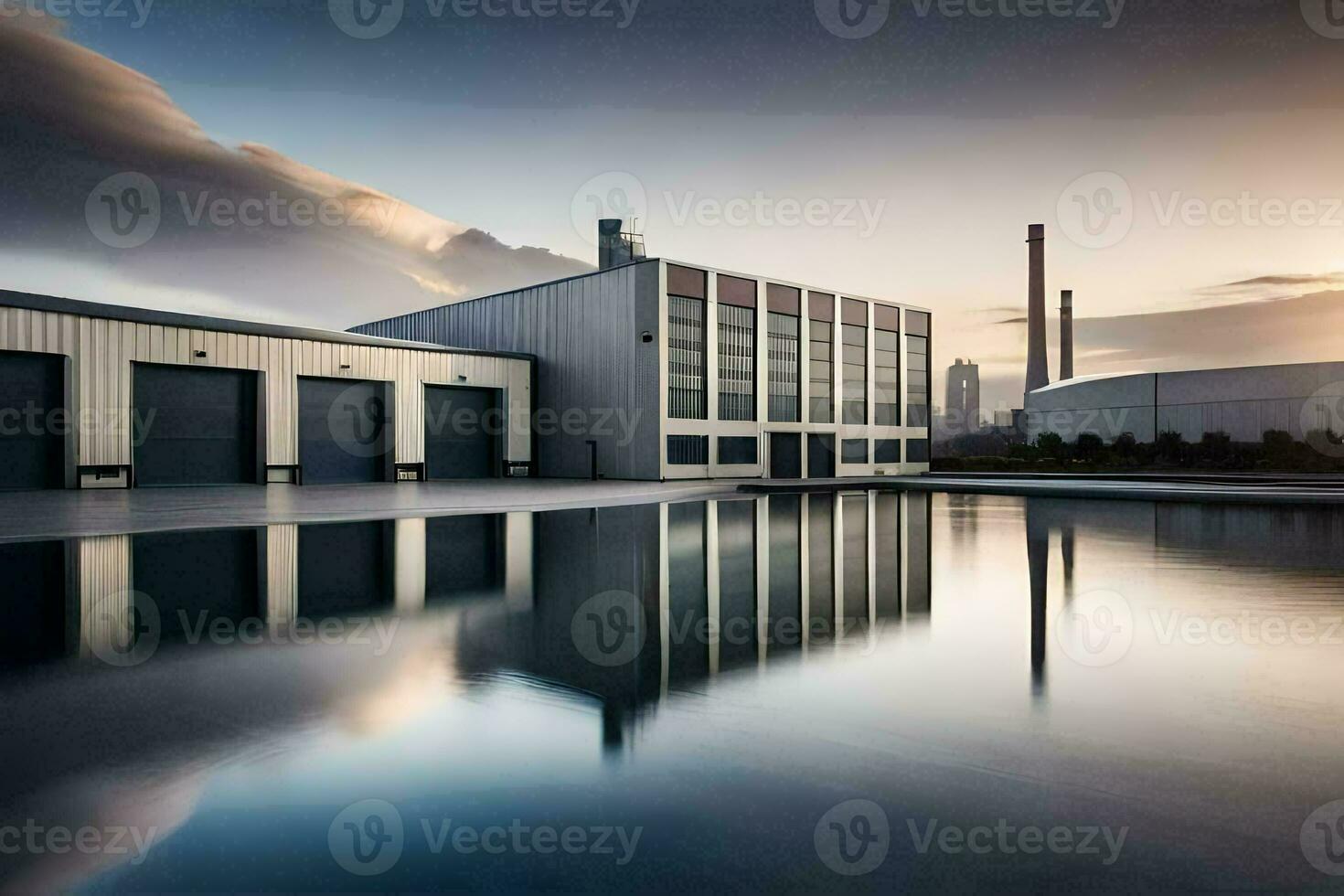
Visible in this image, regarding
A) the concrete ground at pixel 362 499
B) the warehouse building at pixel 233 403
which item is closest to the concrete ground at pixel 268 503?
the concrete ground at pixel 362 499

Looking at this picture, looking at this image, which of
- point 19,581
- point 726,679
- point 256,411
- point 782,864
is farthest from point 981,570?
point 256,411

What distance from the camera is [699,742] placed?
404 centimetres

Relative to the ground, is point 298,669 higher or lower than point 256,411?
lower

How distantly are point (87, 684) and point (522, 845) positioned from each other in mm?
3757

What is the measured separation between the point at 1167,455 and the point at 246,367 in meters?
54.4

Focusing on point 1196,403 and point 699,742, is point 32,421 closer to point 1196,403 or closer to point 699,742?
point 699,742

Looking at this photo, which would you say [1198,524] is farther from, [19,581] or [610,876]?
[19,581]

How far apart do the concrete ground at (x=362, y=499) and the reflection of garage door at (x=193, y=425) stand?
1082 millimetres

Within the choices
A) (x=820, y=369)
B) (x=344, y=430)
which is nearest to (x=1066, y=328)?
(x=820, y=369)

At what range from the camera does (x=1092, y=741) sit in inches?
160

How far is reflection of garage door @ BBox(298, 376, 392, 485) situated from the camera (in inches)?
1165

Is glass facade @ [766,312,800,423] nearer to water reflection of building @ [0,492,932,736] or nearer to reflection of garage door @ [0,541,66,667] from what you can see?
water reflection of building @ [0,492,932,736]

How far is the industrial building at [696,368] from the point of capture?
112ft

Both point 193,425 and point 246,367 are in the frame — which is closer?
point 193,425
